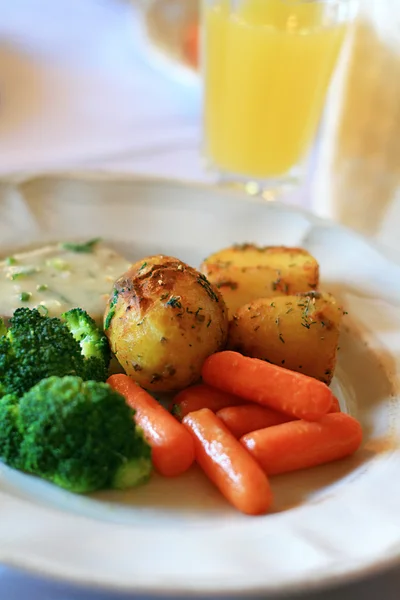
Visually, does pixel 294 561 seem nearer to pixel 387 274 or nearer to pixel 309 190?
pixel 387 274

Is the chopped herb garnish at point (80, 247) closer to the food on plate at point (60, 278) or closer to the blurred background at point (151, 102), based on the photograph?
the food on plate at point (60, 278)

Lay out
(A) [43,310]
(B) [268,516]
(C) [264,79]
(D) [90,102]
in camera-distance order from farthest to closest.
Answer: (D) [90,102], (C) [264,79], (A) [43,310], (B) [268,516]

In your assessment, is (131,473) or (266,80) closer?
(131,473)

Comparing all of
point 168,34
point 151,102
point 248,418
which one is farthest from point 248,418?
point 168,34

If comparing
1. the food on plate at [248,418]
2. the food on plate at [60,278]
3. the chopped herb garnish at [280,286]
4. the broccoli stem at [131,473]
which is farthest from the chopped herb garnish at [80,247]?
the broccoli stem at [131,473]

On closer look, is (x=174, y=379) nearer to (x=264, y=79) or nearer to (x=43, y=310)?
(x=43, y=310)

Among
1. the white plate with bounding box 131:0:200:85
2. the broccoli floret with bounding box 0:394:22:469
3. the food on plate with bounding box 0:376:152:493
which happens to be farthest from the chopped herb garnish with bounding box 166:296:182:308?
the white plate with bounding box 131:0:200:85
